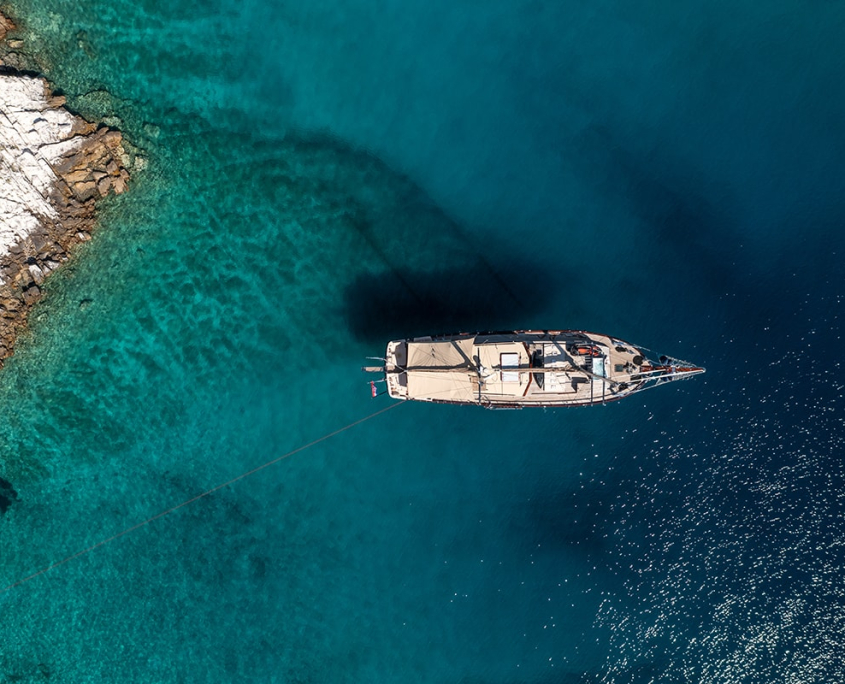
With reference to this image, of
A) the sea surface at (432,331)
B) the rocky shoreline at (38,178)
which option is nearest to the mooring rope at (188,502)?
the sea surface at (432,331)

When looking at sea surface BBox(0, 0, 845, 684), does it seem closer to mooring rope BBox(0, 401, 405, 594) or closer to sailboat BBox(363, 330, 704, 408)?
mooring rope BBox(0, 401, 405, 594)

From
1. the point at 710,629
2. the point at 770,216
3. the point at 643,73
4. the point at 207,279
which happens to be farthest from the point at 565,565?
the point at 643,73

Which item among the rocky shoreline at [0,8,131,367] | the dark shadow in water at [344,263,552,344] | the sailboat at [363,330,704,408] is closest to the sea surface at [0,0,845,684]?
the dark shadow in water at [344,263,552,344]

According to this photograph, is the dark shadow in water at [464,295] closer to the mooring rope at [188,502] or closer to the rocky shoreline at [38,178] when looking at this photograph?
the mooring rope at [188,502]

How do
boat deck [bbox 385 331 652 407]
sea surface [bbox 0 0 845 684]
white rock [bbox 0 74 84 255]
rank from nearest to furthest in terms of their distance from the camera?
boat deck [bbox 385 331 652 407]
white rock [bbox 0 74 84 255]
sea surface [bbox 0 0 845 684]

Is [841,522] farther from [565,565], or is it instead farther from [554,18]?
[554,18]

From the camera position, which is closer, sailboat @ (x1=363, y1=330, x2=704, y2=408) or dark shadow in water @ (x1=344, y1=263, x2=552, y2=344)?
sailboat @ (x1=363, y1=330, x2=704, y2=408)

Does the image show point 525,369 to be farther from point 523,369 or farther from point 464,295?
point 464,295
